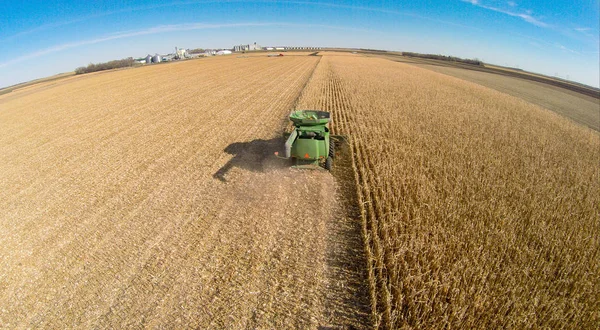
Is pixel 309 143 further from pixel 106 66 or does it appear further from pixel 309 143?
pixel 106 66

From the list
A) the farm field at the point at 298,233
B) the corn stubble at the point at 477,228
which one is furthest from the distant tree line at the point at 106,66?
the corn stubble at the point at 477,228

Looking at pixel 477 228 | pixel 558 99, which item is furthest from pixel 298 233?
pixel 558 99

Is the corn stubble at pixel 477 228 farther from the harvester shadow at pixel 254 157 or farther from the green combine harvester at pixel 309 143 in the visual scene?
the harvester shadow at pixel 254 157

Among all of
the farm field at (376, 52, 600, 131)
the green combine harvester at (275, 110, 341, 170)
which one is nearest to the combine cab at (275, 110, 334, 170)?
the green combine harvester at (275, 110, 341, 170)

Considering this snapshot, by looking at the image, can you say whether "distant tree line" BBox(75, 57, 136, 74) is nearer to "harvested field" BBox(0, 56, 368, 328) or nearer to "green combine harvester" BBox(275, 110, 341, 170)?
"harvested field" BBox(0, 56, 368, 328)

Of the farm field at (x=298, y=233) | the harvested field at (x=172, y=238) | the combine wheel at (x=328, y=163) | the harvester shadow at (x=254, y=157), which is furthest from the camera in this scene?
the harvester shadow at (x=254, y=157)
